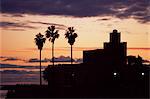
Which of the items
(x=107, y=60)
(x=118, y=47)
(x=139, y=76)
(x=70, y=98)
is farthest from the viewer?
(x=118, y=47)

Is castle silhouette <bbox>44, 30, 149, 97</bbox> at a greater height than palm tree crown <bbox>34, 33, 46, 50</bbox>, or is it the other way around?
palm tree crown <bbox>34, 33, 46, 50</bbox>

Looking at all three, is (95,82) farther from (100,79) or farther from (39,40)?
(39,40)

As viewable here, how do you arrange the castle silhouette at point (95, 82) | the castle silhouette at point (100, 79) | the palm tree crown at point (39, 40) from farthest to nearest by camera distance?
the palm tree crown at point (39, 40)
the castle silhouette at point (100, 79)
the castle silhouette at point (95, 82)

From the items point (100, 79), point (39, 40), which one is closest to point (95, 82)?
point (100, 79)

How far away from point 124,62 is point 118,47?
539 cm

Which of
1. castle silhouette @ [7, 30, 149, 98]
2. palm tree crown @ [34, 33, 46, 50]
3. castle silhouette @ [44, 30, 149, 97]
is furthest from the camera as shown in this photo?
palm tree crown @ [34, 33, 46, 50]

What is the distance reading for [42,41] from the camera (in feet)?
415

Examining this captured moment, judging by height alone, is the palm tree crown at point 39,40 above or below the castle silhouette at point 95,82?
above

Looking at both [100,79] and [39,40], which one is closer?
[100,79]

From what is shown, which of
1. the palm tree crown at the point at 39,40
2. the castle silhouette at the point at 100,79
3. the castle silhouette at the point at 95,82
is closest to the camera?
→ the castle silhouette at the point at 95,82

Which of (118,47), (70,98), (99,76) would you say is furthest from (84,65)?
(118,47)

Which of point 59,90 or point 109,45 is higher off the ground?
point 109,45

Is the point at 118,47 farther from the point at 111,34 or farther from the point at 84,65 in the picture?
the point at 84,65

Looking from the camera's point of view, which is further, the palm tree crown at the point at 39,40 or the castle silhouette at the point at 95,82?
the palm tree crown at the point at 39,40
